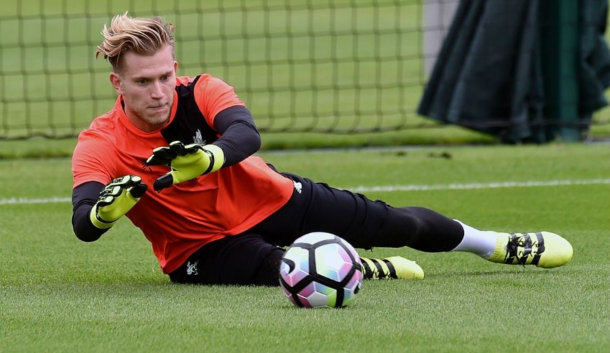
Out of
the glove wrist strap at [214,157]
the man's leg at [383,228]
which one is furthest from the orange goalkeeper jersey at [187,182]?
the glove wrist strap at [214,157]

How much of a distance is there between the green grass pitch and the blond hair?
3.38 feet

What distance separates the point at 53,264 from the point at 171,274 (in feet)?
2.71

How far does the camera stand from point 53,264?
20.1ft

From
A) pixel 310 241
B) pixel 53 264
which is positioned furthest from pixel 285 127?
pixel 310 241

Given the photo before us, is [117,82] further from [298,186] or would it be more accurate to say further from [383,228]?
[383,228]

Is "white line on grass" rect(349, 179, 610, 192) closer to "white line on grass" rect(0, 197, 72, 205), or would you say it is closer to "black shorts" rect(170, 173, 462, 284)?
"white line on grass" rect(0, 197, 72, 205)

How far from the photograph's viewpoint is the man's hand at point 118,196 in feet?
15.3

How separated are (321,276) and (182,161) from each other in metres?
0.70

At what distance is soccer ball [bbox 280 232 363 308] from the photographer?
15.5 feet

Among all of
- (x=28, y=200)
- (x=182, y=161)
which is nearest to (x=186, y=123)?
(x=182, y=161)

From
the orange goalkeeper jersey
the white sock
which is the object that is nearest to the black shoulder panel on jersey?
the orange goalkeeper jersey

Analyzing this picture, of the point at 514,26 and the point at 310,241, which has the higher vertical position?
the point at 514,26

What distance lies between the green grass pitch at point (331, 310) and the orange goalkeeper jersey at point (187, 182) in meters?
0.26

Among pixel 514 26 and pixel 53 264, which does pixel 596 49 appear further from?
pixel 53 264
